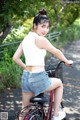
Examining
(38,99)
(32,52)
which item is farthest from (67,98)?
(32,52)

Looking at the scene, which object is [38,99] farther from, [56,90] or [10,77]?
[10,77]

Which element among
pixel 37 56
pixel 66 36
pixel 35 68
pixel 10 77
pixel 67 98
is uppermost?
pixel 37 56

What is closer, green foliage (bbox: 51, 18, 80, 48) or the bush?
the bush

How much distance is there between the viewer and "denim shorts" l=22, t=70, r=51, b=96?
14.4 ft

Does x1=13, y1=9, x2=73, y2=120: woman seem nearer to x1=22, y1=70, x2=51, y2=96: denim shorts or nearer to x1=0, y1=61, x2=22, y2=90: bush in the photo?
x1=22, y1=70, x2=51, y2=96: denim shorts

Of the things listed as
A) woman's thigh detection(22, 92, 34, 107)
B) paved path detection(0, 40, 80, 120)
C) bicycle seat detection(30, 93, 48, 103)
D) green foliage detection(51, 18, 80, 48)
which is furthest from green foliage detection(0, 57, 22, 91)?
green foliage detection(51, 18, 80, 48)

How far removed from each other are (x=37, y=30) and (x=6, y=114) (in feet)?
6.56

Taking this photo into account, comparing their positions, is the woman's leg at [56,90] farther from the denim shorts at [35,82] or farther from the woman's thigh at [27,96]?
the woman's thigh at [27,96]

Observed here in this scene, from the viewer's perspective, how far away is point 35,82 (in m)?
4.38

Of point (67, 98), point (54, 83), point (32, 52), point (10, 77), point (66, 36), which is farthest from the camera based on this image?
point (66, 36)

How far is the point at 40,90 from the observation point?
4.43 metres

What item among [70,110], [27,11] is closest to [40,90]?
[70,110]

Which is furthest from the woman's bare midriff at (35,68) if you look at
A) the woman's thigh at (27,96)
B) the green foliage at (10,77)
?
the green foliage at (10,77)

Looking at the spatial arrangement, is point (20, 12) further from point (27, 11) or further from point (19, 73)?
point (19, 73)
